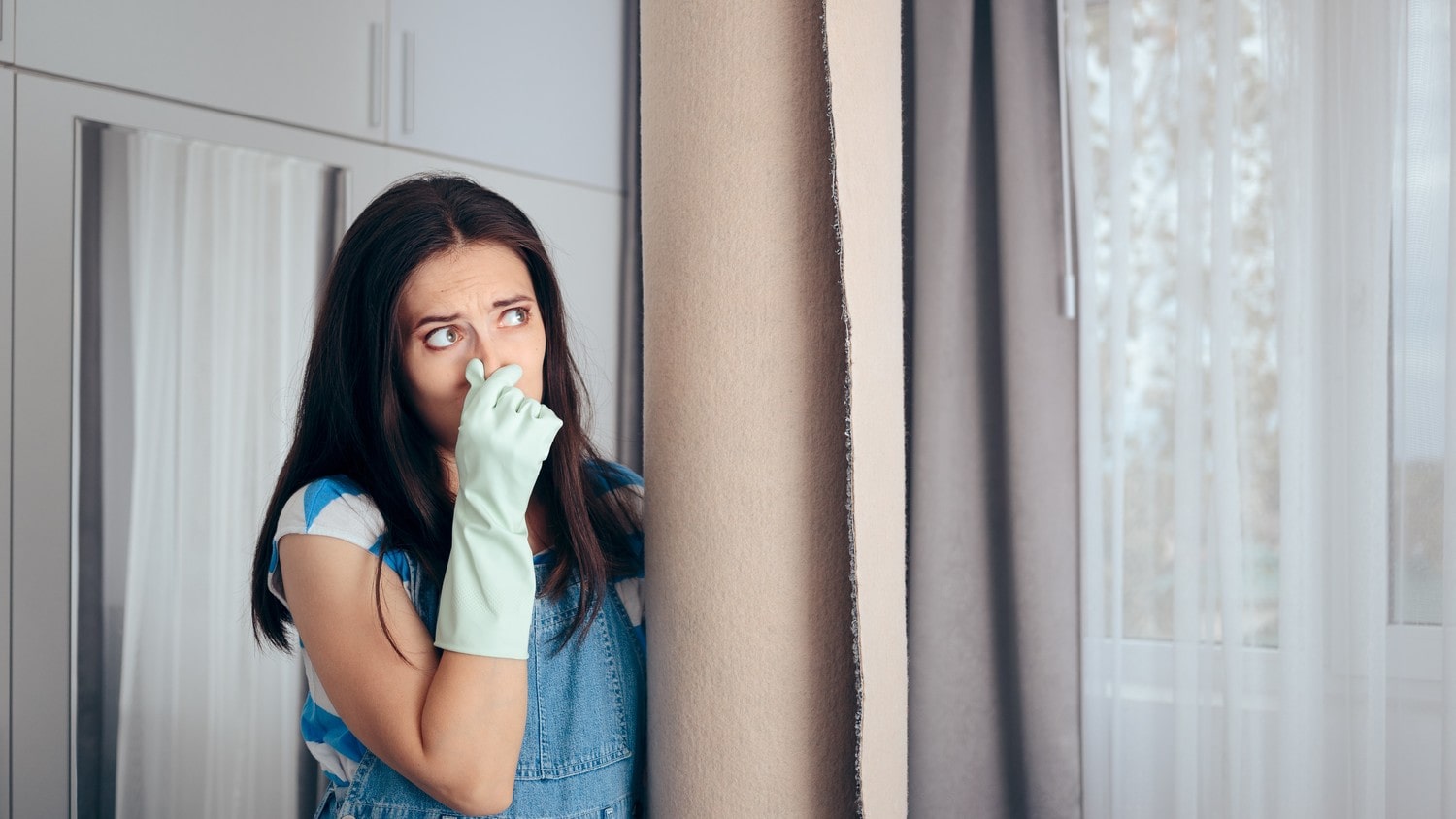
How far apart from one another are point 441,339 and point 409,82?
4.15ft

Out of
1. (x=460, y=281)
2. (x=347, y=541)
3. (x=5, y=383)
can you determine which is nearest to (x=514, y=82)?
(x=5, y=383)

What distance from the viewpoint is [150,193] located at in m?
1.58

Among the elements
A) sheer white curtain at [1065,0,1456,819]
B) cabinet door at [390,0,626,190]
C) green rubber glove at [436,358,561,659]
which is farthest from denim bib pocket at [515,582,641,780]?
cabinet door at [390,0,626,190]

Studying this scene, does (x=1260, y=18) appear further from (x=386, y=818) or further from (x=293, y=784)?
(x=293, y=784)

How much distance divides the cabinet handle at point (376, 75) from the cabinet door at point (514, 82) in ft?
0.09

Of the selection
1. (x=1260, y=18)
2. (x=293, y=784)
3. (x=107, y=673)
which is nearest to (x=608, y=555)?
(x=107, y=673)

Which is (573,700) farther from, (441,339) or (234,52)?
(234,52)

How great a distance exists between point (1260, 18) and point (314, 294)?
1584 millimetres

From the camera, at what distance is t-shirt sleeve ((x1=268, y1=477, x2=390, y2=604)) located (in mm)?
819

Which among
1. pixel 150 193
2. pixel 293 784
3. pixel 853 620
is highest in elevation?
pixel 150 193

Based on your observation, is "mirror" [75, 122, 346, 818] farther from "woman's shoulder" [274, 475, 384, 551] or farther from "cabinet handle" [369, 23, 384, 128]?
"woman's shoulder" [274, 475, 384, 551]

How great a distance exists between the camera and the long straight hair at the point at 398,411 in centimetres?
85

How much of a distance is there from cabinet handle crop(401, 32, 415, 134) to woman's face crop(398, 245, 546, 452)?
1179 millimetres

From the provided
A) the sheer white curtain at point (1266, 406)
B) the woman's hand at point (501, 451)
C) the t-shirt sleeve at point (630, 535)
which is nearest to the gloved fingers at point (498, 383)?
the woman's hand at point (501, 451)
